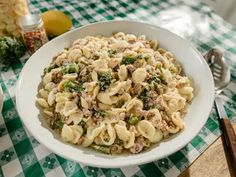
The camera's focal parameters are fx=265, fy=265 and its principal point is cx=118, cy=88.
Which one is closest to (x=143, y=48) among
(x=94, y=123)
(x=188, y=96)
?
(x=188, y=96)

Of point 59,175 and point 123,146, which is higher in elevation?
point 123,146

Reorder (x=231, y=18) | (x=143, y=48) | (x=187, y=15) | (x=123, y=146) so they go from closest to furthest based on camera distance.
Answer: (x=123, y=146) → (x=143, y=48) → (x=187, y=15) → (x=231, y=18)

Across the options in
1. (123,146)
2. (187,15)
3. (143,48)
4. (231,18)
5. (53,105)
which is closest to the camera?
(123,146)

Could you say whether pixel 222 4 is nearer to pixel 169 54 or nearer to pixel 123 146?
pixel 169 54

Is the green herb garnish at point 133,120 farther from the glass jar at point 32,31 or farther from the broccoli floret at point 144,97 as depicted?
the glass jar at point 32,31

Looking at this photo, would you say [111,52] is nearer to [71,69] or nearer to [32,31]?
[71,69]

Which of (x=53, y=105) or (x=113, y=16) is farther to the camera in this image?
(x=113, y=16)

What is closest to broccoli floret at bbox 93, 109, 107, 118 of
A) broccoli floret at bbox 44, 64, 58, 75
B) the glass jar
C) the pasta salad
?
the pasta salad
